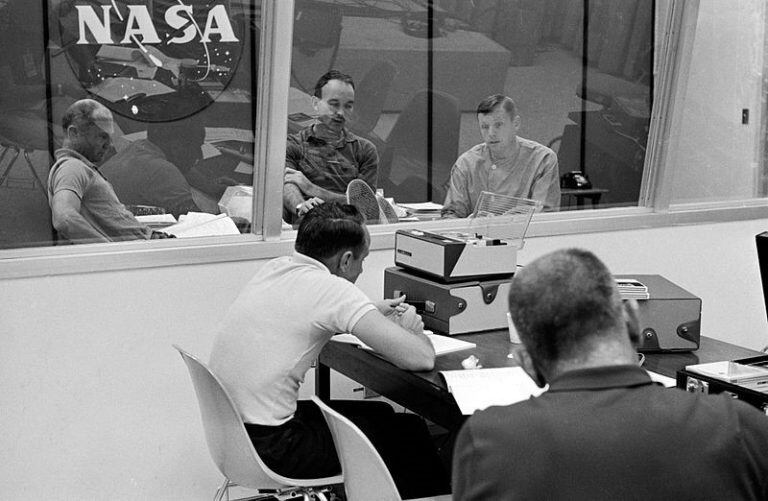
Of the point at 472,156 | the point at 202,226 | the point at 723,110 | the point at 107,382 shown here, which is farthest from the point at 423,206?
the point at 723,110

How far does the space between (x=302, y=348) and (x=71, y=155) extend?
1.40 metres

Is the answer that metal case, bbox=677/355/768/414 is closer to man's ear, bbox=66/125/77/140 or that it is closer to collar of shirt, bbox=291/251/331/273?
collar of shirt, bbox=291/251/331/273

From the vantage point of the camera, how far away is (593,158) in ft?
16.7

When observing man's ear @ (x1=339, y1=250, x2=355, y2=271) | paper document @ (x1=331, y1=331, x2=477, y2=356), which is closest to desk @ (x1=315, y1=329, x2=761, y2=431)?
paper document @ (x1=331, y1=331, x2=477, y2=356)

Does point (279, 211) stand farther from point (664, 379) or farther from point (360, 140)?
point (664, 379)

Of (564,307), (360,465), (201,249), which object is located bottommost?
(360,465)

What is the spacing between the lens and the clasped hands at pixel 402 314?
10.5 feet

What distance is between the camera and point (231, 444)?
2.92 meters

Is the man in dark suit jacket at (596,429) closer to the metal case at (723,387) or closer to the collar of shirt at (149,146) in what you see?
the metal case at (723,387)

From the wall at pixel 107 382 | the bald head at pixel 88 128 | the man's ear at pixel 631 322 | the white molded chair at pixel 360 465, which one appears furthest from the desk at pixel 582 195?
the man's ear at pixel 631 322

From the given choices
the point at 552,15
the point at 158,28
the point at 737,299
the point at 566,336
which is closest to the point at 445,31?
the point at 552,15

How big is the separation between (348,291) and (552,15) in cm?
252

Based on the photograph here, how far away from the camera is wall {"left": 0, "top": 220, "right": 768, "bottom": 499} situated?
141 inches

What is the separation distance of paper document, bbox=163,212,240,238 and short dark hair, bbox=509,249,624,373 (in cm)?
258
